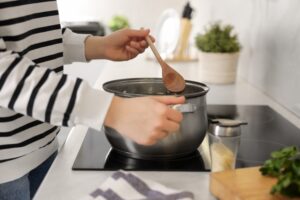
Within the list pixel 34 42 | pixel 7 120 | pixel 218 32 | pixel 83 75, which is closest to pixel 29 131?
pixel 7 120

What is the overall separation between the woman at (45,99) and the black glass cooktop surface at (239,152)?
0.10 m

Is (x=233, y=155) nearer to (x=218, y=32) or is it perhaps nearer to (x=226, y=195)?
(x=226, y=195)

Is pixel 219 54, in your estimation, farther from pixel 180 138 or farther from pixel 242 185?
pixel 242 185

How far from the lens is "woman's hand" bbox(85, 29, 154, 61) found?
2.93ft

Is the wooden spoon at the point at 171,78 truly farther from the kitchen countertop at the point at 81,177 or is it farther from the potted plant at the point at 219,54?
the potted plant at the point at 219,54

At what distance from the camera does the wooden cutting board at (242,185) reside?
0.50 meters

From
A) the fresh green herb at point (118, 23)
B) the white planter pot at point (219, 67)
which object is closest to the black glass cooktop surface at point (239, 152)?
the white planter pot at point (219, 67)

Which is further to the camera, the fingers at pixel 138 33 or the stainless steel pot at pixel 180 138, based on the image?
the fingers at pixel 138 33

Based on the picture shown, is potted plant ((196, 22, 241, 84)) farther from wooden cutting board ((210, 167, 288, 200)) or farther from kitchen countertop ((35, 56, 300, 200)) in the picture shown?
wooden cutting board ((210, 167, 288, 200))

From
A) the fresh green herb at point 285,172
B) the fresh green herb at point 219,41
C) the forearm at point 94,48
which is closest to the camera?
the fresh green herb at point 285,172

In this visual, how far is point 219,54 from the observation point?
4.02 ft

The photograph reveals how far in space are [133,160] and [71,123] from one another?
19 centimetres

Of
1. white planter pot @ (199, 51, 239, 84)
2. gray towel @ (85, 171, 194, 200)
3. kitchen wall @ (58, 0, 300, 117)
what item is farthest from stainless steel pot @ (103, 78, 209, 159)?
white planter pot @ (199, 51, 239, 84)

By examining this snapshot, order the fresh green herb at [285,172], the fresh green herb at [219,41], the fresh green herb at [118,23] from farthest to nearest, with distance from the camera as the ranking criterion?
1. the fresh green herb at [118,23]
2. the fresh green herb at [219,41]
3. the fresh green herb at [285,172]
